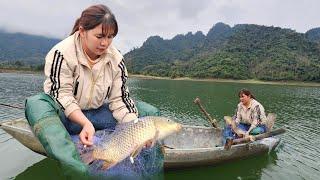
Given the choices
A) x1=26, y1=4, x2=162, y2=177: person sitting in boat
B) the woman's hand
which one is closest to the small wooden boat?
x1=26, y1=4, x2=162, y2=177: person sitting in boat

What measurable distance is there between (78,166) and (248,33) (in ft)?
502

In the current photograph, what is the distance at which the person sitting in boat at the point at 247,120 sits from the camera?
36.8 feet

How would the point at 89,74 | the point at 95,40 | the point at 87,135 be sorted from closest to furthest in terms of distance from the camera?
the point at 87,135 < the point at 95,40 < the point at 89,74

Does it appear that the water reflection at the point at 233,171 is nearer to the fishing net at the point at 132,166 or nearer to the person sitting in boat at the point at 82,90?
the person sitting in boat at the point at 82,90

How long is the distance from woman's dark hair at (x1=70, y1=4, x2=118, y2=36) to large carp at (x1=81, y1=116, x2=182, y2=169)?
→ 876 millimetres

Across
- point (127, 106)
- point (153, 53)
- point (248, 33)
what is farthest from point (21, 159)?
point (153, 53)

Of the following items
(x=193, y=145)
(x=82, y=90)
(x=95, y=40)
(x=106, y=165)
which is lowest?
(x=193, y=145)

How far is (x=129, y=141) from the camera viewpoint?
3.05m

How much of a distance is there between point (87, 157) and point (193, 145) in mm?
8181

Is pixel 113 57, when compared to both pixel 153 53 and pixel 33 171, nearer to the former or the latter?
pixel 33 171

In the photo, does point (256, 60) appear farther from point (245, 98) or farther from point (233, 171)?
Answer: point (233, 171)

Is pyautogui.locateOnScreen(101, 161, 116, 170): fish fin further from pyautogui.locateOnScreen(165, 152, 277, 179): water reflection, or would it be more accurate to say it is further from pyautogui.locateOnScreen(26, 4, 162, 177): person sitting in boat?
pyautogui.locateOnScreen(165, 152, 277, 179): water reflection

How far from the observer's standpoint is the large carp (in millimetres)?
3057

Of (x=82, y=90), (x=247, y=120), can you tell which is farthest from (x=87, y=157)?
(x=247, y=120)
